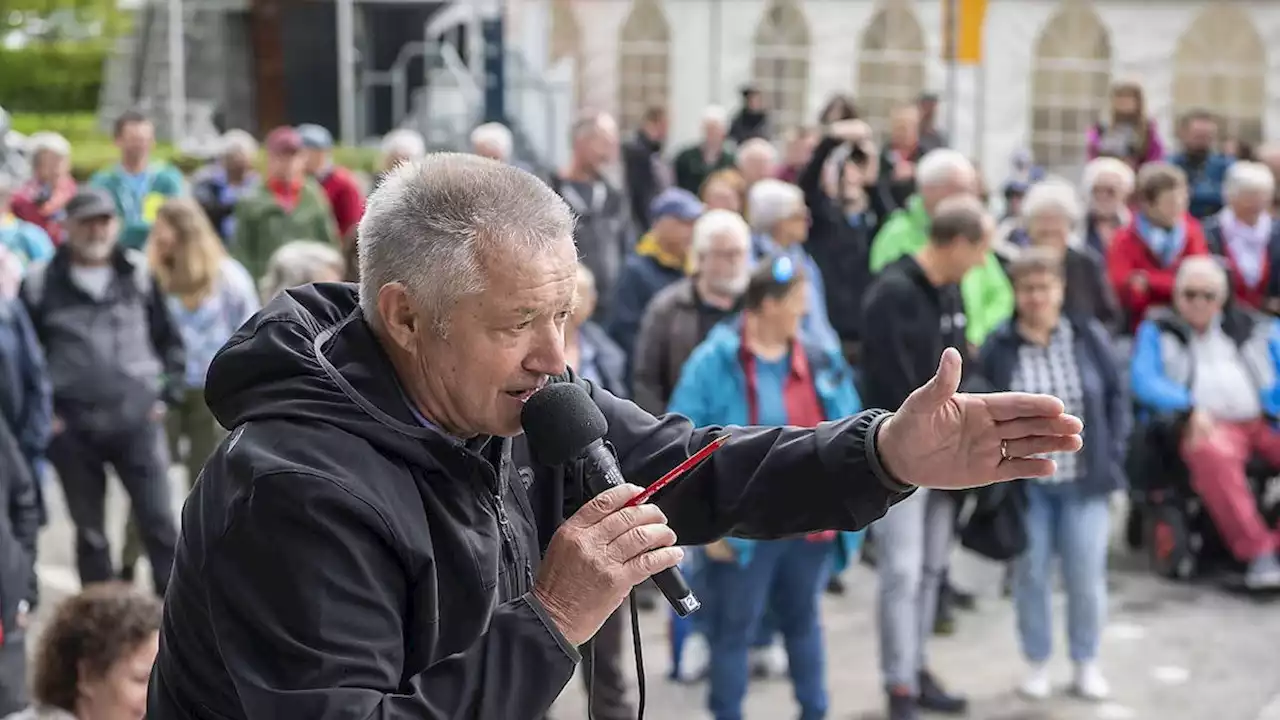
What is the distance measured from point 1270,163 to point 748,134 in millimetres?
4080

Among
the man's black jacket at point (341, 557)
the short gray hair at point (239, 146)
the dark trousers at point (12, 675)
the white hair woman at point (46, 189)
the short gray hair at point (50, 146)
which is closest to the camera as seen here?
the man's black jacket at point (341, 557)

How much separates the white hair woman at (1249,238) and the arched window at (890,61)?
951 centimetres

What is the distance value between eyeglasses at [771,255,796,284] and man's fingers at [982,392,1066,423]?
11.4 feet

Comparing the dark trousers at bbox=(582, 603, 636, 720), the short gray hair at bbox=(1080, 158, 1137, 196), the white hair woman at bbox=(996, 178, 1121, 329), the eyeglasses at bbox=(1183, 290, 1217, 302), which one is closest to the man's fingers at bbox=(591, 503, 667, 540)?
the dark trousers at bbox=(582, 603, 636, 720)

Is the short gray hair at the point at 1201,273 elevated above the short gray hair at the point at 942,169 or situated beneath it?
situated beneath

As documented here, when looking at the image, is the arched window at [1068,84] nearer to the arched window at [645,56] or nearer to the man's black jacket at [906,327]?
the arched window at [645,56]

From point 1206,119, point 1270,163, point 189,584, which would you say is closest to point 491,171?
point 189,584

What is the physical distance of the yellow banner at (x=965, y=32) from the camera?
10461 millimetres

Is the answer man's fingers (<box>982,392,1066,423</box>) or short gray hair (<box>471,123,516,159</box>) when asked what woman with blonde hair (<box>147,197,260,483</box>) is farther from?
man's fingers (<box>982,392,1066,423</box>)

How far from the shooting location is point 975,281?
752cm

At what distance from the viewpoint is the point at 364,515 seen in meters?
2.13

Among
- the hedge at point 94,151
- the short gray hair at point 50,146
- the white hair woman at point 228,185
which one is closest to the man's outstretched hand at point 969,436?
the white hair woman at point 228,185

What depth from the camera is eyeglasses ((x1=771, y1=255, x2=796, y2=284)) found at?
5945 millimetres

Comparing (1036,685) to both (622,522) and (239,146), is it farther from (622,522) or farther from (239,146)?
(239,146)
